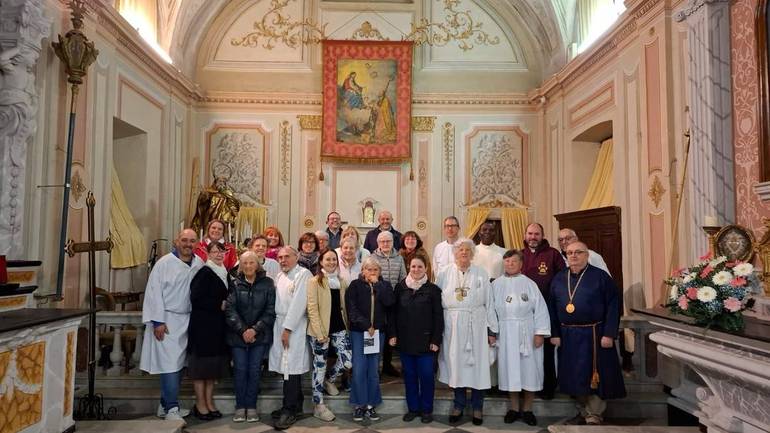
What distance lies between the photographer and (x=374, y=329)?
177 inches

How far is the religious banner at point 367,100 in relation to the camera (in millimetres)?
10094

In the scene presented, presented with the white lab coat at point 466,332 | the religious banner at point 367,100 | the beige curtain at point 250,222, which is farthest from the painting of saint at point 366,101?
the white lab coat at point 466,332

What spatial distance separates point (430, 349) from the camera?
4461 mm

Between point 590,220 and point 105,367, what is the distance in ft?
21.6

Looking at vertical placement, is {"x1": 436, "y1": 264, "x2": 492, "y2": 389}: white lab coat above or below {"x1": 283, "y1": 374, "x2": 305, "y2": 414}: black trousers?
above

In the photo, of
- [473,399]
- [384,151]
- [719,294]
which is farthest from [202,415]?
[384,151]

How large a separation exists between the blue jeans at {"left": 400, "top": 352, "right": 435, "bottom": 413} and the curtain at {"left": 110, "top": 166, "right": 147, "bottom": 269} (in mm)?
4812

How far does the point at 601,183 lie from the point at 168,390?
269 inches

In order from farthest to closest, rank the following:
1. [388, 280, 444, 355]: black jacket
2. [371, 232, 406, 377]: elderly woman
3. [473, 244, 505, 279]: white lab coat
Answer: [473, 244, 505, 279]: white lab coat → [371, 232, 406, 377]: elderly woman → [388, 280, 444, 355]: black jacket

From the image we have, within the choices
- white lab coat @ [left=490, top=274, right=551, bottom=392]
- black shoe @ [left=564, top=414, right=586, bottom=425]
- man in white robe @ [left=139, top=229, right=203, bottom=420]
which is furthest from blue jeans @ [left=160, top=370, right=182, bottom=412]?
black shoe @ [left=564, top=414, right=586, bottom=425]

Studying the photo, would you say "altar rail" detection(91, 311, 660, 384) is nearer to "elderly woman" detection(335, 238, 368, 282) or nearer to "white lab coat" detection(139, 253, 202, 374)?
"white lab coat" detection(139, 253, 202, 374)

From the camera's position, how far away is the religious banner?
10094 mm

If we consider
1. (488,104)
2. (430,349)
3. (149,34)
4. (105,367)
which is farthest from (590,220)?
(149,34)

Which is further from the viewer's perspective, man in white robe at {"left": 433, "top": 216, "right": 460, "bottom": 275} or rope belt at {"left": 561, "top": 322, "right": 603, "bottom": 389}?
man in white robe at {"left": 433, "top": 216, "right": 460, "bottom": 275}
